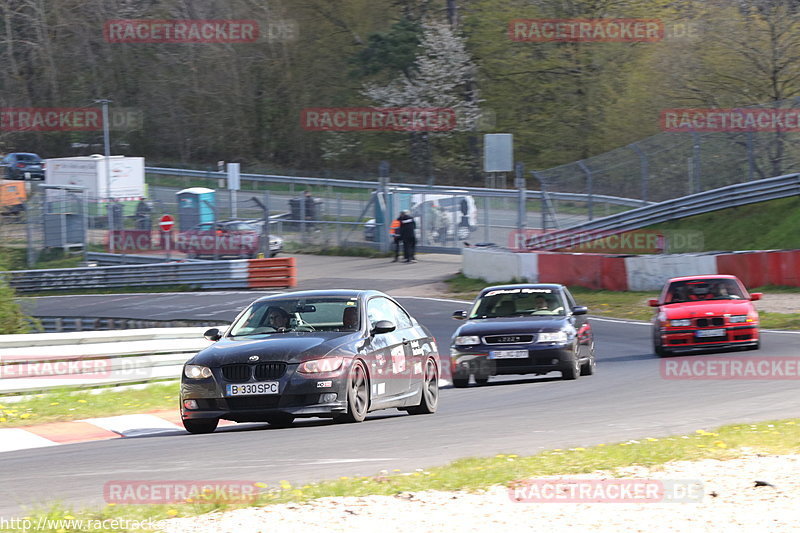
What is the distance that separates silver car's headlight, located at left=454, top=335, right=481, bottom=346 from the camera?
50.1 ft

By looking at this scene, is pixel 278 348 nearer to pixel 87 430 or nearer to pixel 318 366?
pixel 318 366

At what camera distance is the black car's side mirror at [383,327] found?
1115 centimetres

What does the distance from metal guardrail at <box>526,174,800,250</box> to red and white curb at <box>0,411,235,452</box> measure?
21097 mm

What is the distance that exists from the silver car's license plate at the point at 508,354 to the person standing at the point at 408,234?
2343 centimetres

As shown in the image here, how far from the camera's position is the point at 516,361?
49.3ft

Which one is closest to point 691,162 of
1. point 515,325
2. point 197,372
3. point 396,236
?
point 396,236

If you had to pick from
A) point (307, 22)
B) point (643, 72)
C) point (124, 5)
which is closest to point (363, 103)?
point (307, 22)

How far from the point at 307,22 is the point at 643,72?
23199 mm

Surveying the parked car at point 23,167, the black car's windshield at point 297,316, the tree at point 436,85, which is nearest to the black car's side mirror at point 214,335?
the black car's windshield at point 297,316

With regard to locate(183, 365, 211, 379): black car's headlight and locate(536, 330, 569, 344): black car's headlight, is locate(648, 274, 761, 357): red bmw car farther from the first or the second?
locate(183, 365, 211, 379): black car's headlight

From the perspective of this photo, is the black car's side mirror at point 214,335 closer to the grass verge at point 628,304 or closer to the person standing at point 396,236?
the grass verge at point 628,304

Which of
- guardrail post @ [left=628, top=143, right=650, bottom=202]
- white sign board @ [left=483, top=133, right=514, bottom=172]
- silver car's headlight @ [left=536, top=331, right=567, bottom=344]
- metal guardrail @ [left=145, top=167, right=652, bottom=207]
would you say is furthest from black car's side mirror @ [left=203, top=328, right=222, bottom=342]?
metal guardrail @ [left=145, top=167, right=652, bottom=207]

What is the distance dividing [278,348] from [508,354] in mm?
5225

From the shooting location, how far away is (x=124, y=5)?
70.7 meters
